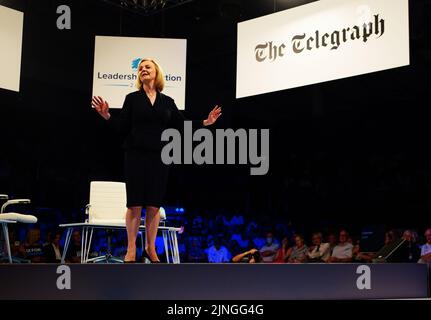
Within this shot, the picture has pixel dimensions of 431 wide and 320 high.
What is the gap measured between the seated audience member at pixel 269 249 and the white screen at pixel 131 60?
4.12m

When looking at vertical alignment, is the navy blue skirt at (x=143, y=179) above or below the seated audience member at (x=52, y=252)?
above

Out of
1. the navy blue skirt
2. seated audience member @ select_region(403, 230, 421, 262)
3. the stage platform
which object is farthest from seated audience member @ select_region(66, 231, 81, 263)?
the stage platform

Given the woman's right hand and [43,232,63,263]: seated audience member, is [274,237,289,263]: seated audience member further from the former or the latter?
the woman's right hand

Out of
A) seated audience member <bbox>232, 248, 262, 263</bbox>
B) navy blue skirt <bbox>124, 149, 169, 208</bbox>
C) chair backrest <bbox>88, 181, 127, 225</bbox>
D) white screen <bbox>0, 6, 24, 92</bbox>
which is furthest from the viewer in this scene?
seated audience member <bbox>232, 248, 262, 263</bbox>

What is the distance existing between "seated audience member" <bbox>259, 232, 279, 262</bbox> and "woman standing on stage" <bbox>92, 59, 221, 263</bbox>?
5649 millimetres

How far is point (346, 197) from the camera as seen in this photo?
1027 centimetres

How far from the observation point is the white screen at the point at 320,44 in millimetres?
4516

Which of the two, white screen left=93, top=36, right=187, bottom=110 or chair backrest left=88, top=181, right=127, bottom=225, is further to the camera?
white screen left=93, top=36, right=187, bottom=110

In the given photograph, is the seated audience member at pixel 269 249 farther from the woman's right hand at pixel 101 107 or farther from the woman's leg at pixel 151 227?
the woman's right hand at pixel 101 107

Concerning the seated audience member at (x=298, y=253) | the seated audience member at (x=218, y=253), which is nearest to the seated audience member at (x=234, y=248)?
the seated audience member at (x=218, y=253)

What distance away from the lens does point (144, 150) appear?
12.7 feet

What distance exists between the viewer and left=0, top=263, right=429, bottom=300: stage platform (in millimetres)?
2578
